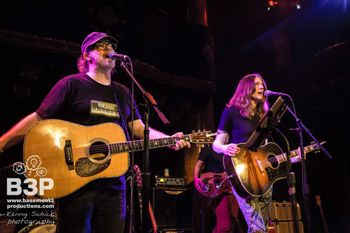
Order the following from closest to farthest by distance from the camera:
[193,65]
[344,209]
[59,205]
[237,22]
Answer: [59,205]
[193,65]
[344,209]
[237,22]

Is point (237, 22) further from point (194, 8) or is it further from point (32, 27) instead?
point (32, 27)

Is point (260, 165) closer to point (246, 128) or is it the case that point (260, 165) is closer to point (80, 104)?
point (246, 128)

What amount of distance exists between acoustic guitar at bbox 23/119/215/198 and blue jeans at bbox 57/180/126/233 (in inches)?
3.3

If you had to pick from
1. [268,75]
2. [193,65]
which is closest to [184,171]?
[193,65]

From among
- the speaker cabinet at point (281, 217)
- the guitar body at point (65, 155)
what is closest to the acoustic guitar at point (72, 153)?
the guitar body at point (65, 155)

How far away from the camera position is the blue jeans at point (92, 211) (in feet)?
9.93

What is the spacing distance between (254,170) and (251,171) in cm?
4

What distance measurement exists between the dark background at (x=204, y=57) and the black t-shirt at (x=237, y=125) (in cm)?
253

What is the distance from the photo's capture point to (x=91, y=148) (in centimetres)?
341

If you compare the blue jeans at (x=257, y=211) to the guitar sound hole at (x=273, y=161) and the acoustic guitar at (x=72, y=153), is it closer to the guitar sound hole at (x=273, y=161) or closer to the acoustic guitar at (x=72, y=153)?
the guitar sound hole at (x=273, y=161)

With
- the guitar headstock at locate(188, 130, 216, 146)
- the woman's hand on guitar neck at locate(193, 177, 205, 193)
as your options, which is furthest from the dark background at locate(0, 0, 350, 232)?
the guitar headstock at locate(188, 130, 216, 146)

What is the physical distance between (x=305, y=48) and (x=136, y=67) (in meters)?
5.74

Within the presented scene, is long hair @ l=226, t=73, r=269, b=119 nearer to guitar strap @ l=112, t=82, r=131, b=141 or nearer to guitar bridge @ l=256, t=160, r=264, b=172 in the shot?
guitar bridge @ l=256, t=160, r=264, b=172

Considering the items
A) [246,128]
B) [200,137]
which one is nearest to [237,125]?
[246,128]
